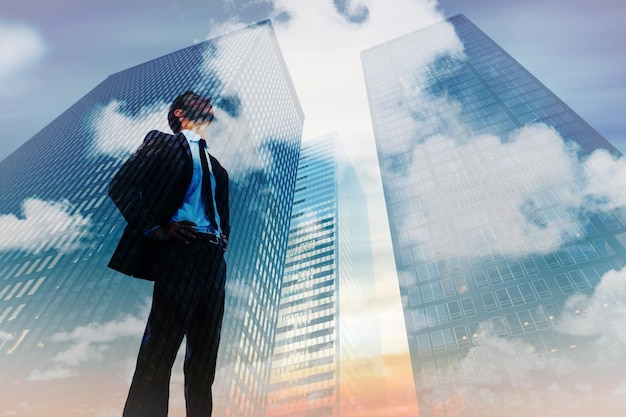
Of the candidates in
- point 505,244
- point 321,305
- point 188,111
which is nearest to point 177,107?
point 188,111

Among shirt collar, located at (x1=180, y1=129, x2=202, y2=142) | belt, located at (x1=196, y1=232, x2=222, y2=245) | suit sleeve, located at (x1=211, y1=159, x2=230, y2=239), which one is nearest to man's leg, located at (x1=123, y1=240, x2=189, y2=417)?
belt, located at (x1=196, y1=232, x2=222, y2=245)

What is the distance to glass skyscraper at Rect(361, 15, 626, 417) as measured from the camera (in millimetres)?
57125

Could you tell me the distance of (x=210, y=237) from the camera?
4.51 metres

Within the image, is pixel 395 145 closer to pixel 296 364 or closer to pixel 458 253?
A: pixel 458 253

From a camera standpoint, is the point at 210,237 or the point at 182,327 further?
the point at 210,237

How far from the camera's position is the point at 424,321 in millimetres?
68688

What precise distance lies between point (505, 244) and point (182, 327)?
251 ft

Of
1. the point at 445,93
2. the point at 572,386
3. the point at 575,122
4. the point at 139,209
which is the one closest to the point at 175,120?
the point at 139,209

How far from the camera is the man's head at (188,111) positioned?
5.21m

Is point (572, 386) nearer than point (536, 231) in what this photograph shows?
Yes

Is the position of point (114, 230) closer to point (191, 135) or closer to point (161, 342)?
point (191, 135)

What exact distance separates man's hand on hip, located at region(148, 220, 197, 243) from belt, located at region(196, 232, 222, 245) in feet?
0.52

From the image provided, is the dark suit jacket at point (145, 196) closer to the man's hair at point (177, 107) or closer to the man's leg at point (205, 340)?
the man's leg at point (205, 340)

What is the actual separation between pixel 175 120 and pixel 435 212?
8137cm
